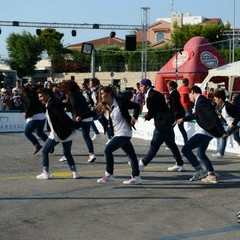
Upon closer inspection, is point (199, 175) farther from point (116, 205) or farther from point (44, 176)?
point (44, 176)

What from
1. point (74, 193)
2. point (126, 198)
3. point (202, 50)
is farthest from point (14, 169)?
point (202, 50)

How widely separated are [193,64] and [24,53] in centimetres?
4422

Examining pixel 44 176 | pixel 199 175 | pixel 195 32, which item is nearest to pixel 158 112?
pixel 199 175

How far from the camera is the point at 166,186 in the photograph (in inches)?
333

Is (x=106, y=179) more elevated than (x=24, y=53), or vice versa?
(x=24, y=53)

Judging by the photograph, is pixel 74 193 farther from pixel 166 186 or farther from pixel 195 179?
pixel 195 179

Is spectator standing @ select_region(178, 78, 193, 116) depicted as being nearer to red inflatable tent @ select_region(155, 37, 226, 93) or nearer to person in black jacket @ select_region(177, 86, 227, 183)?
person in black jacket @ select_region(177, 86, 227, 183)

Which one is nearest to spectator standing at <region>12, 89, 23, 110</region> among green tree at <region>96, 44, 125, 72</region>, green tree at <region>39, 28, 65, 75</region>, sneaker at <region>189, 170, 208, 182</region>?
sneaker at <region>189, 170, 208, 182</region>

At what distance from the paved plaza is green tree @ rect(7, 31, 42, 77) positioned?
197 ft

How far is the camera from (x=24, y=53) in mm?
70125

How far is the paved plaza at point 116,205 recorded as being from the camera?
19.0ft

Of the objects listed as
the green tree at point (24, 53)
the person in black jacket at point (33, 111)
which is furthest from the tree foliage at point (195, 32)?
the person in black jacket at point (33, 111)

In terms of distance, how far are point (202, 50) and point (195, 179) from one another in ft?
70.6

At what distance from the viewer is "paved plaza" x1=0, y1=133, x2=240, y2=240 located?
5801mm
